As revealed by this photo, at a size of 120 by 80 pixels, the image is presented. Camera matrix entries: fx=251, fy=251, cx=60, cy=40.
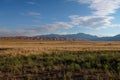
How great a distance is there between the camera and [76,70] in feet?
52.5

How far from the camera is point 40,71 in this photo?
1616 cm

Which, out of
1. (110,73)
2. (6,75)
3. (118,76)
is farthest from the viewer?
(6,75)

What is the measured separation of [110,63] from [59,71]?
155 inches

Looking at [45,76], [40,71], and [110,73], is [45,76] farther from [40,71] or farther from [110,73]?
[110,73]

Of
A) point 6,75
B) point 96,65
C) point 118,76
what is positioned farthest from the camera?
point 96,65

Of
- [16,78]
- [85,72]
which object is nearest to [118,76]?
[85,72]

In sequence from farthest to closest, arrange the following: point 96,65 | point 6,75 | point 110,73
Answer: point 96,65 < point 6,75 < point 110,73

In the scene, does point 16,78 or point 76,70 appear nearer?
point 16,78

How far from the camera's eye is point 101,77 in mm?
13547

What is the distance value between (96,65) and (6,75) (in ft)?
19.9

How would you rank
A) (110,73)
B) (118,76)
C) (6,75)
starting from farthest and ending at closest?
1. (6,75)
2. (110,73)
3. (118,76)

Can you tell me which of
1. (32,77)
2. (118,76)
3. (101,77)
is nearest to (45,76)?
(32,77)

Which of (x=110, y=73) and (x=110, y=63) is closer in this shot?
(x=110, y=73)

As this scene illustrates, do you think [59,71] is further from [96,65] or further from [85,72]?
[96,65]
